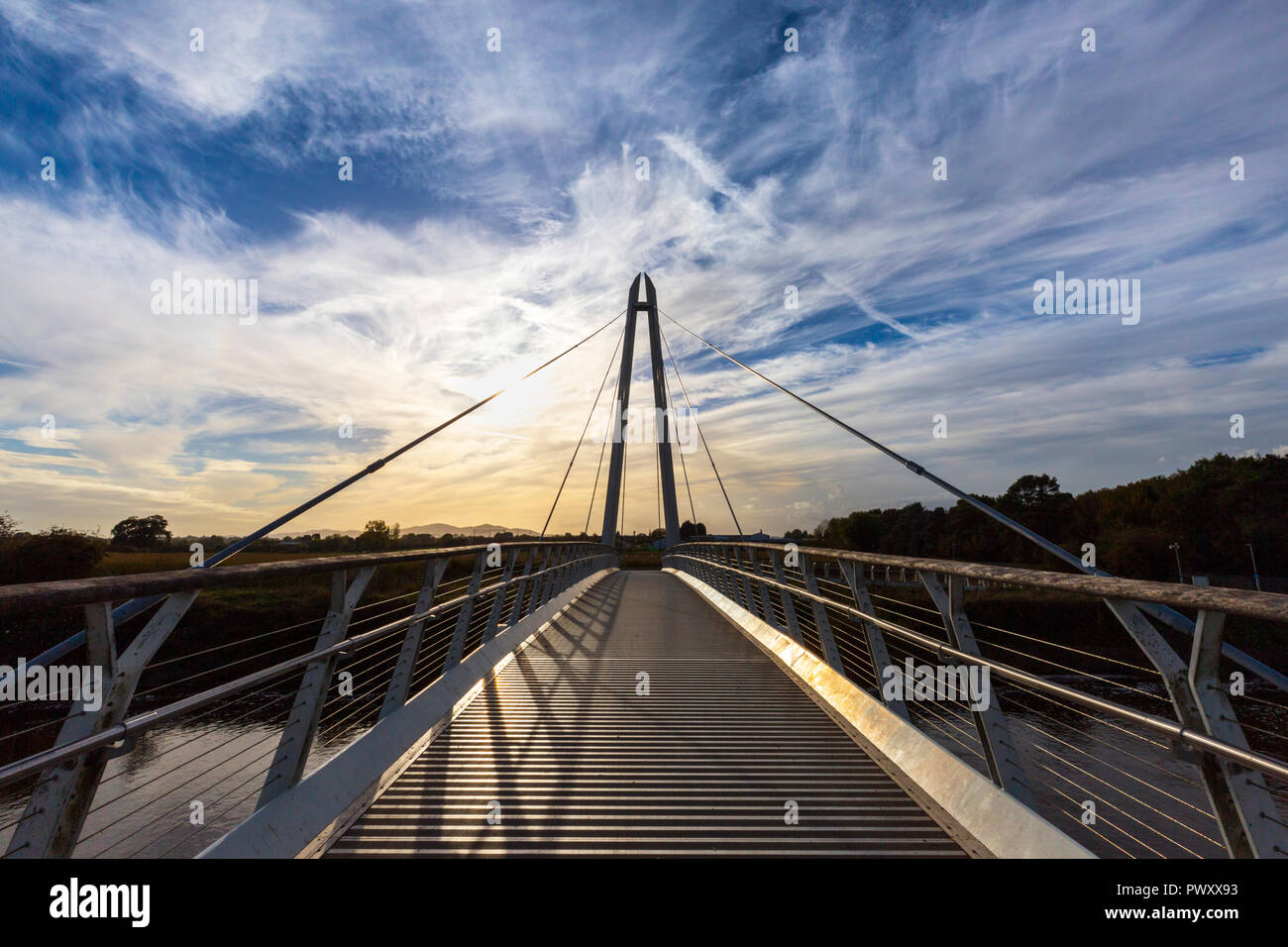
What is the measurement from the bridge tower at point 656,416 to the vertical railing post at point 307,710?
2462cm

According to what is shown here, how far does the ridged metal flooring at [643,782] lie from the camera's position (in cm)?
303

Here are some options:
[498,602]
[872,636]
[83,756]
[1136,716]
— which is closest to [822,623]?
[872,636]

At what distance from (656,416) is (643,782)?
27.3 m

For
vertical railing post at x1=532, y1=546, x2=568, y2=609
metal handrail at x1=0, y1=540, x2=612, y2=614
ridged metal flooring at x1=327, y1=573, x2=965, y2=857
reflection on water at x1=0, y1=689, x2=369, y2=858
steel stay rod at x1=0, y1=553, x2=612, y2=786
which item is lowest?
reflection on water at x1=0, y1=689, x2=369, y2=858

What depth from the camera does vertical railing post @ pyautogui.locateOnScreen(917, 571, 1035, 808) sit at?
287 cm

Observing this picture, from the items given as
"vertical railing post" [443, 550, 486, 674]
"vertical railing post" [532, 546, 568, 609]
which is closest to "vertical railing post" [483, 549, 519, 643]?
"vertical railing post" [443, 550, 486, 674]

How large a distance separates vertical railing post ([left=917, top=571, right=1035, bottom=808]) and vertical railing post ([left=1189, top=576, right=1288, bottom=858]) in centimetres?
104

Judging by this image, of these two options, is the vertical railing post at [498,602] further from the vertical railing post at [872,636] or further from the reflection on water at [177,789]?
the vertical railing post at [872,636]

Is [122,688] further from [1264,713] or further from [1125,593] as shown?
[1264,713]

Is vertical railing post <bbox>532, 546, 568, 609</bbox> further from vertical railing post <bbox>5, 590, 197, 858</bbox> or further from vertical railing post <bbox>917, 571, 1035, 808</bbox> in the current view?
vertical railing post <bbox>5, 590, 197, 858</bbox>

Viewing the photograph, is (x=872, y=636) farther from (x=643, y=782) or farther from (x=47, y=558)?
(x=47, y=558)

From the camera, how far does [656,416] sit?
30797 millimetres
